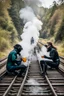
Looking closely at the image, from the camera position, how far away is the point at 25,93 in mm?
8133

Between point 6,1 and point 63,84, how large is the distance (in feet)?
110

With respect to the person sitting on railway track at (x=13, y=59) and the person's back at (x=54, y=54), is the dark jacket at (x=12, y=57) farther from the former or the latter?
the person's back at (x=54, y=54)

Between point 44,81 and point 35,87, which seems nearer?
point 35,87

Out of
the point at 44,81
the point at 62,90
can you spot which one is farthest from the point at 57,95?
the point at 44,81

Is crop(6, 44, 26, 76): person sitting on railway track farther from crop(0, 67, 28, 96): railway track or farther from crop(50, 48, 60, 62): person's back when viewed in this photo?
crop(50, 48, 60, 62): person's back

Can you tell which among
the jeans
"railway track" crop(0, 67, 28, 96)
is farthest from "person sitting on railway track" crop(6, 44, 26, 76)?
the jeans

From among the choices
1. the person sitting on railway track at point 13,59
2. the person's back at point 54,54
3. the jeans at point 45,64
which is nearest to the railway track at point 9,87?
the person sitting on railway track at point 13,59

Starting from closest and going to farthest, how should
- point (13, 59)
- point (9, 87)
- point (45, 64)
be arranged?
point (9, 87), point (13, 59), point (45, 64)

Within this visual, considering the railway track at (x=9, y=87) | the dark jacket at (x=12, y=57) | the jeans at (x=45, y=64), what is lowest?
the railway track at (x=9, y=87)

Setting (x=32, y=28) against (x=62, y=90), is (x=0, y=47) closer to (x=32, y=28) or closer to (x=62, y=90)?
(x=32, y=28)

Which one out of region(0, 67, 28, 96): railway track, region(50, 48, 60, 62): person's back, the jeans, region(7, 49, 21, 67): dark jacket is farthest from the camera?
region(50, 48, 60, 62): person's back

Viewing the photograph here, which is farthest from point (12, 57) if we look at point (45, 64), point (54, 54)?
point (54, 54)

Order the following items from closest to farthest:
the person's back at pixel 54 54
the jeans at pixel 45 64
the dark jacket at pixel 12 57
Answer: the dark jacket at pixel 12 57, the jeans at pixel 45 64, the person's back at pixel 54 54

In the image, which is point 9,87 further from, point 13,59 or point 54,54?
point 54,54
